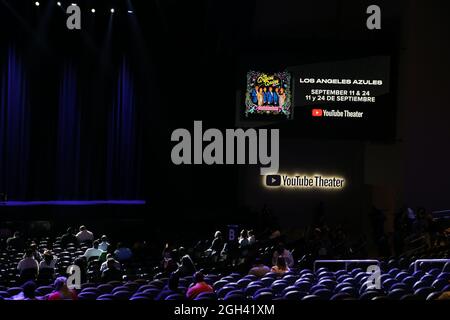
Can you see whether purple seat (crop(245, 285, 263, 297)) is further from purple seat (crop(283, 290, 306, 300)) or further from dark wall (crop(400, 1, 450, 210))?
dark wall (crop(400, 1, 450, 210))

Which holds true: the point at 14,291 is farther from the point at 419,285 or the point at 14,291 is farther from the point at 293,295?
the point at 419,285

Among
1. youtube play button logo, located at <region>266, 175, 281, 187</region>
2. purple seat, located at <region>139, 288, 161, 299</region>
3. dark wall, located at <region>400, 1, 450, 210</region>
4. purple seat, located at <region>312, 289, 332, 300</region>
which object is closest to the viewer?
purple seat, located at <region>312, 289, 332, 300</region>

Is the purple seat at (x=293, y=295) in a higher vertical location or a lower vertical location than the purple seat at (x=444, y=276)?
higher

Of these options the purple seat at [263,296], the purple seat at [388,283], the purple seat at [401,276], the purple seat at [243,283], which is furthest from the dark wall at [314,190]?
the purple seat at [263,296]

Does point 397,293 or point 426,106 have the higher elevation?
point 426,106

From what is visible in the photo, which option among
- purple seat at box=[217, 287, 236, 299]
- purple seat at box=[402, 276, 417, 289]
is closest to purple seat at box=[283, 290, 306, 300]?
purple seat at box=[217, 287, 236, 299]

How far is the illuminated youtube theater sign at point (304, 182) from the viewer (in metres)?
21.2

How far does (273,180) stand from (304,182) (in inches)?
43.4

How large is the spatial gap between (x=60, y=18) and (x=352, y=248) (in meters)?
11.6

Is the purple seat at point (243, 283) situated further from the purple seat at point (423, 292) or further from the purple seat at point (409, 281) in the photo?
the purple seat at point (423, 292)

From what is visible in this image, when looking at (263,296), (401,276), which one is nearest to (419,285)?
(401,276)

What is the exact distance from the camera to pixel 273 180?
69.6ft

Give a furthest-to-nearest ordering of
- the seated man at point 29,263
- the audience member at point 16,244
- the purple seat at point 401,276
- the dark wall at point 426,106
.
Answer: the dark wall at point 426,106
the audience member at point 16,244
the seated man at point 29,263
the purple seat at point 401,276

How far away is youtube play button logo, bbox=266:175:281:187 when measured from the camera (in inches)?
834
